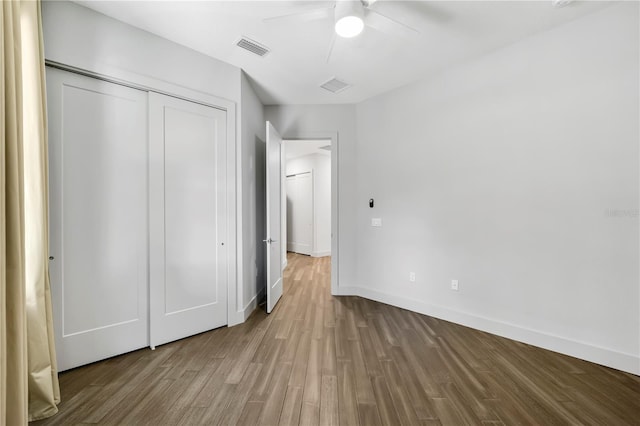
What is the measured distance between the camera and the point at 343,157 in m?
3.83

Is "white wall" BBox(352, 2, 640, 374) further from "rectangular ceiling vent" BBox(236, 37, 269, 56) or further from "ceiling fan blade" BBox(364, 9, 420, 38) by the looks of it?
"rectangular ceiling vent" BBox(236, 37, 269, 56)

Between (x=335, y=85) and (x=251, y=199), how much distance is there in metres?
1.77

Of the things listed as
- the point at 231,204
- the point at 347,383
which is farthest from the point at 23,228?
the point at 347,383

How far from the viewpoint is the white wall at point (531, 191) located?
2049mm

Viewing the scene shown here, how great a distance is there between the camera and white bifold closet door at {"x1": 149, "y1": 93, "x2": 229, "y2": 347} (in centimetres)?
236

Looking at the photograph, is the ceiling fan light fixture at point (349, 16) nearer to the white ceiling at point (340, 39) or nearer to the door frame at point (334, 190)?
the white ceiling at point (340, 39)

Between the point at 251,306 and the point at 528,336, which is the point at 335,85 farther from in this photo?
the point at 528,336

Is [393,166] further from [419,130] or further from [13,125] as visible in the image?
[13,125]

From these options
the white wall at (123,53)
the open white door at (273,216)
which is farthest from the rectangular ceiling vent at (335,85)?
the white wall at (123,53)

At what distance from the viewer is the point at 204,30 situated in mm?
2252

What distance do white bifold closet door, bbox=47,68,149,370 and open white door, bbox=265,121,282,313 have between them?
1245mm

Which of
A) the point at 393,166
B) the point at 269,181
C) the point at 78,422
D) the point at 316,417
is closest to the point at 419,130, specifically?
the point at 393,166

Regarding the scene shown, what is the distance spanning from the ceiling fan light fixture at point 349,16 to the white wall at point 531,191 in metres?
1.69

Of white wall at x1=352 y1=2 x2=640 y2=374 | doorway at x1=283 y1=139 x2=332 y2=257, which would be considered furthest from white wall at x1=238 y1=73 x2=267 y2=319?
doorway at x1=283 y1=139 x2=332 y2=257
